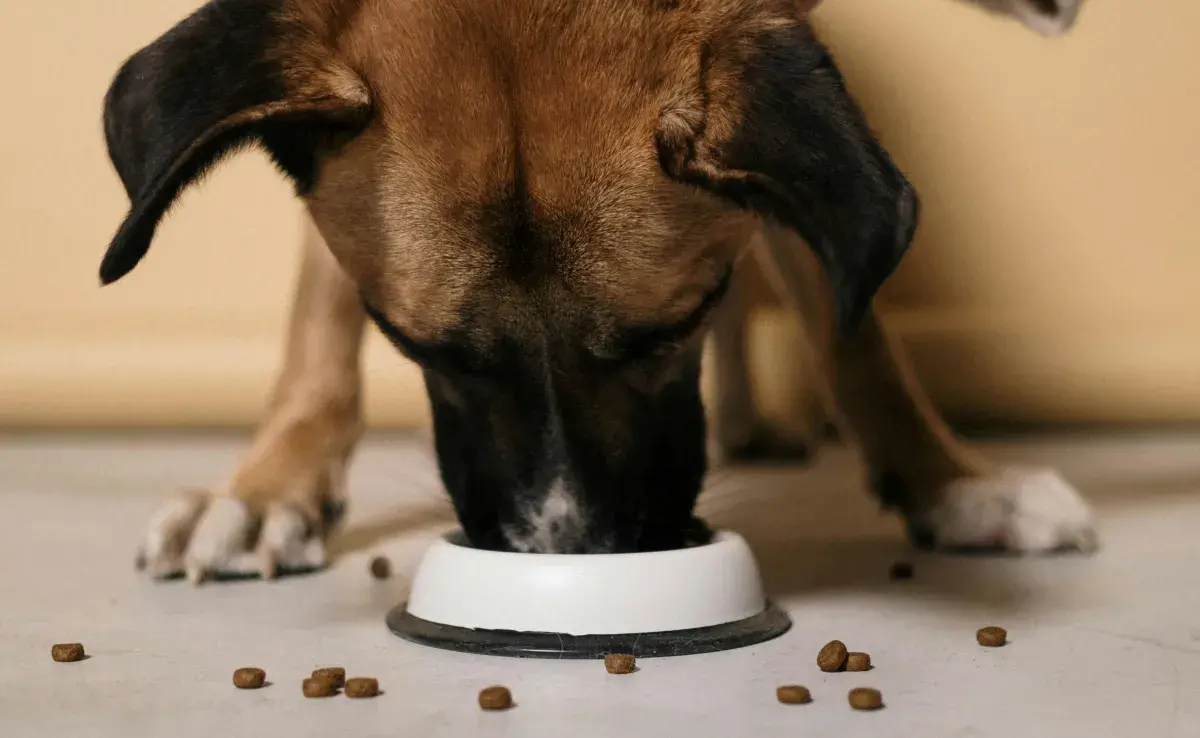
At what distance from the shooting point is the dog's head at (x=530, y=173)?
1.66 meters

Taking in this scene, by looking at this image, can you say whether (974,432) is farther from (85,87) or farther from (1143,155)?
(85,87)

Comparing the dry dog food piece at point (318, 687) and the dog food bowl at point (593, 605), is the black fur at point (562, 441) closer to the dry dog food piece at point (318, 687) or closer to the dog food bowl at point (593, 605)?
the dog food bowl at point (593, 605)

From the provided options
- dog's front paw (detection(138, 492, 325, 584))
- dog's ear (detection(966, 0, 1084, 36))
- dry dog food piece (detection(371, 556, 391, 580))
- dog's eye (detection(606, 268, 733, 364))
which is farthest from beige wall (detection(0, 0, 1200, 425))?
dog's eye (detection(606, 268, 733, 364))

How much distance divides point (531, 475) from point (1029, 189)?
10.1ft

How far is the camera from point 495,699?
1440 millimetres

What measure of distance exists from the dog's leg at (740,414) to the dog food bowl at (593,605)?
2150mm

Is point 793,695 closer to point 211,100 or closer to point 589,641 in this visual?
point 589,641

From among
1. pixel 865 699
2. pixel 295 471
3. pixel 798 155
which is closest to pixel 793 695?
pixel 865 699

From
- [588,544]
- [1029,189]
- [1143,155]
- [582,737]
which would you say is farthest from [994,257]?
[582,737]

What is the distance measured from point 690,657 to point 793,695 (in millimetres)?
220

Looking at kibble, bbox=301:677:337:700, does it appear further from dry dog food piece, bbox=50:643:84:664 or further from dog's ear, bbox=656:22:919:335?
dog's ear, bbox=656:22:919:335

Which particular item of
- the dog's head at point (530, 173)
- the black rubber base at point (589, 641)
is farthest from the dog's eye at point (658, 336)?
the black rubber base at point (589, 641)

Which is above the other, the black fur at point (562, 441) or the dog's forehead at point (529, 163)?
the dog's forehead at point (529, 163)

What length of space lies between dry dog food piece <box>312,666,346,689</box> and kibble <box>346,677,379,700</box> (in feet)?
0.08
